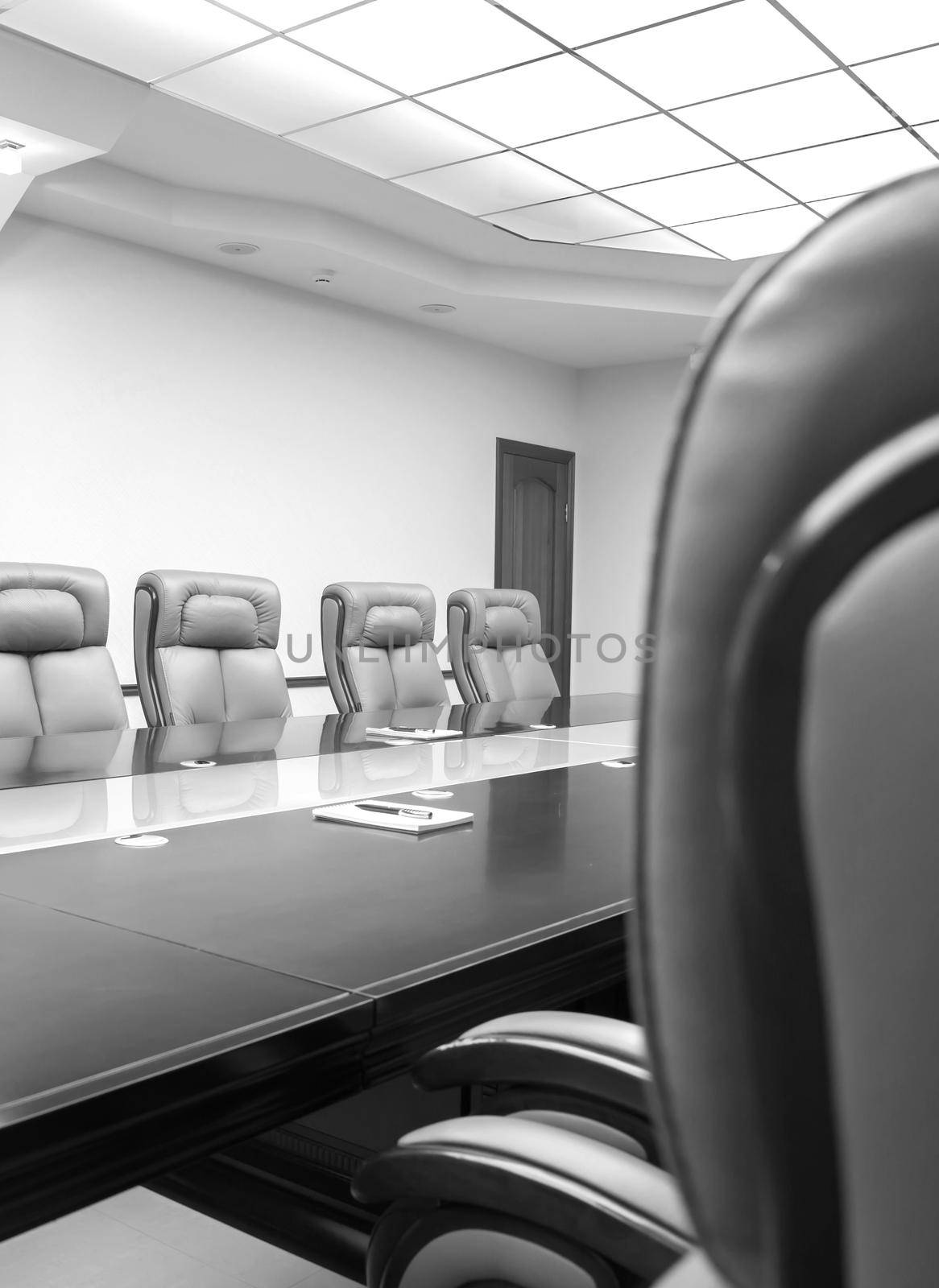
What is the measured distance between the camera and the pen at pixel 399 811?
84.0 inches

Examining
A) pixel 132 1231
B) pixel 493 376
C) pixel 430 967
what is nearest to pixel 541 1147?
pixel 430 967

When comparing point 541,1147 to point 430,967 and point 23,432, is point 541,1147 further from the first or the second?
point 23,432

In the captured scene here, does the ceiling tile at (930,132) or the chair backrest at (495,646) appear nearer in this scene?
the ceiling tile at (930,132)

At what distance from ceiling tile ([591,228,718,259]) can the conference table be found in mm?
4528

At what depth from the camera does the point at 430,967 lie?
1.23 m

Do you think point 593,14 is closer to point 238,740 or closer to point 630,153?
point 630,153

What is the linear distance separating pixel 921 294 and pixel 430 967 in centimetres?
98

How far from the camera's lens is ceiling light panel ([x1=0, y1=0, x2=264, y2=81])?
4.05 m

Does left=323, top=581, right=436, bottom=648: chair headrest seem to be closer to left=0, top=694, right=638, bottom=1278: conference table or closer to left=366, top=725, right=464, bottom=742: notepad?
left=366, top=725, right=464, bottom=742: notepad

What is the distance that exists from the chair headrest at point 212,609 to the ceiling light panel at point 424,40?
1.95 m

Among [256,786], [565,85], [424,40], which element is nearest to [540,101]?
[565,85]

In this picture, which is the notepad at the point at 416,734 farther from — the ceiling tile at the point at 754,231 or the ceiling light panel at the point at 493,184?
the ceiling tile at the point at 754,231

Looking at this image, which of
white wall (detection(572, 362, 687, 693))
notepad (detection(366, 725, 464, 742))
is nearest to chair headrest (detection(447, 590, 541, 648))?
notepad (detection(366, 725, 464, 742))

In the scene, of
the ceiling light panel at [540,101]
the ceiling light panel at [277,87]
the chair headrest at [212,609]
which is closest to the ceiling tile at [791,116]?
the ceiling light panel at [540,101]
